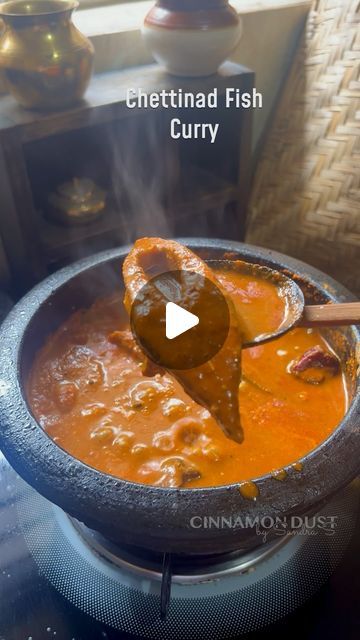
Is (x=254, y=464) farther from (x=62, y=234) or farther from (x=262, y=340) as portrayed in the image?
(x=62, y=234)

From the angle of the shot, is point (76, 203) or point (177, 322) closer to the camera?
point (177, 322)

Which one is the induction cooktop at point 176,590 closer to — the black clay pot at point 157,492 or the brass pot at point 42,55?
the black clay pot at point 157,492

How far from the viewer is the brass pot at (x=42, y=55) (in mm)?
1776

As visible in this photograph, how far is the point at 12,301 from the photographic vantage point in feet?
7.26

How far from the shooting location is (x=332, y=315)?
1.25 meters

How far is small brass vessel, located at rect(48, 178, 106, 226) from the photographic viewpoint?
86.2 inches

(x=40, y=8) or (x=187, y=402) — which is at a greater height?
(x=40, y=8)

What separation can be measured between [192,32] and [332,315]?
51.9 inches

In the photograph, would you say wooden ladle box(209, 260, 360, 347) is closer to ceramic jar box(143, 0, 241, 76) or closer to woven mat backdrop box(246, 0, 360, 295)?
ceramic jar box(143, 0, 241, 76)

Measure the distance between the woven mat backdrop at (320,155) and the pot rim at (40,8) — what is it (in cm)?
119

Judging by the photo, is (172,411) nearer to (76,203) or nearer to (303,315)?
(303,315)

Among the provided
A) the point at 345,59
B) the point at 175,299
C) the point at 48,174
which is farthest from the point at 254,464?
the point at 345,59

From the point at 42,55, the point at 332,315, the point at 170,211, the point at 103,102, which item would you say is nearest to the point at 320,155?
the point at 170,211

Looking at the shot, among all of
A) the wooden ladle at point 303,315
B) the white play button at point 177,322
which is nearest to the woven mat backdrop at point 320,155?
the wooden ladle at point 303,315
